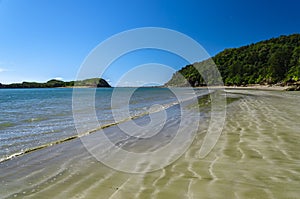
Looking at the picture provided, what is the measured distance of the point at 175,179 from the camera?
425 cm

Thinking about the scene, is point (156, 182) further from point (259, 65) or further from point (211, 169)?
point (259, 65)

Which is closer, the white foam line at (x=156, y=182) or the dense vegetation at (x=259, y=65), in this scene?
the white foam line at (x=156, y=182)

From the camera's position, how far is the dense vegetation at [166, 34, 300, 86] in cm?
8481

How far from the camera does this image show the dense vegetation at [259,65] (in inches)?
3339

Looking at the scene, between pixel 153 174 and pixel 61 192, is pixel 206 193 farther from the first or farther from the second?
pixel 61 192

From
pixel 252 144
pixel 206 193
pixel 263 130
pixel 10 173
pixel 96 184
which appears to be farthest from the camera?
pixel 263 130

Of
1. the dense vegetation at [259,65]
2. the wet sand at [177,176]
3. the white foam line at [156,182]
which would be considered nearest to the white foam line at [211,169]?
the wet sand at [177,176]

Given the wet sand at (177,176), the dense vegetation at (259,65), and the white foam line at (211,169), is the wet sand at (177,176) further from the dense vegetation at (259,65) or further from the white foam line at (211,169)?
the dense vegetation at (259,65)

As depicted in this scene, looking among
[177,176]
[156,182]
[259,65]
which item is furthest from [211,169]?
[259,65]

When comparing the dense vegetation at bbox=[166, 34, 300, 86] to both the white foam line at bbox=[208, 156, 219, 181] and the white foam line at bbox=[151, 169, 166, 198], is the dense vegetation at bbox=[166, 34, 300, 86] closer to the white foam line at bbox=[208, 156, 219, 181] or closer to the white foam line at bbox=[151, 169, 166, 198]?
the white foam line at bbox=[208, 156, 219, 181]

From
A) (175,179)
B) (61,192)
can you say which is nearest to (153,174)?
(175,179)

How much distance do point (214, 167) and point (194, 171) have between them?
19.0 inches

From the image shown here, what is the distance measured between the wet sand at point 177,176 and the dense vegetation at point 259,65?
220 feet

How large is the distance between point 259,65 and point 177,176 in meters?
131
